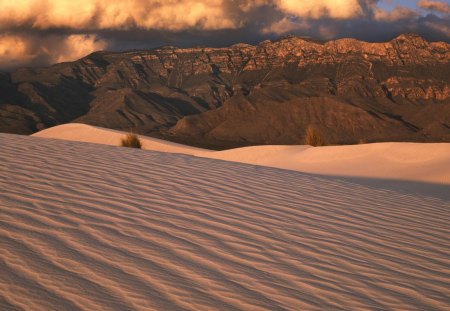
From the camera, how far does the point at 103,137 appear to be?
72.0 ft

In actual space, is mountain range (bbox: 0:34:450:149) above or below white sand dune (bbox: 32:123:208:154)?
above

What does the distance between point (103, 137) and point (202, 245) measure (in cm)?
1902

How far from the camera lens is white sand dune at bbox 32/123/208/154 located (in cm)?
2067

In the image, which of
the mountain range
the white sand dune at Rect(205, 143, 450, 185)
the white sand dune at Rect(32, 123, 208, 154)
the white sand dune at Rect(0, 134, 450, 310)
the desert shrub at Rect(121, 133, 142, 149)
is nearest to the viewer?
the white sand dune at Rect(0, 134, 450, 310)

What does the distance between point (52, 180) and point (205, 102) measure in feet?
504

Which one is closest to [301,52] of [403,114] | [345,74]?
[345,74]

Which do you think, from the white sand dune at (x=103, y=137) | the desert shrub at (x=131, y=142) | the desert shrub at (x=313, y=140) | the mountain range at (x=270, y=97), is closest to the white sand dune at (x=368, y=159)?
the desert shrub at (x=313, y=140)

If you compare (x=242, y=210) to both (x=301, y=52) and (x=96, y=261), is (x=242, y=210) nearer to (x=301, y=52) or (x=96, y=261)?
(x=96, y=261)

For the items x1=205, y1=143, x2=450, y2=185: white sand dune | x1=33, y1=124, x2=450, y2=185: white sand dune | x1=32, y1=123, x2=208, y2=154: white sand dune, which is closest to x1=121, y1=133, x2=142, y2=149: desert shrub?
x1=32, y1=123, x2=208, y2=154: white sand dune

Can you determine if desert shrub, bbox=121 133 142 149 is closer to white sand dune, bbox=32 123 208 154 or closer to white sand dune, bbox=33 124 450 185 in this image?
white sand dune, bbox=32 123 208 154

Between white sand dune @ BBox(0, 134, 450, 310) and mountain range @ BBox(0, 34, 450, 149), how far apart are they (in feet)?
→ 215

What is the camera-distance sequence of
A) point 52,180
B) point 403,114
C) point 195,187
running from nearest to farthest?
Result: point 52,180 → point 195,187 → point 403,114

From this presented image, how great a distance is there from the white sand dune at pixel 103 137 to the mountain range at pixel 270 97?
166 ft

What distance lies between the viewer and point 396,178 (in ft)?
39.2
